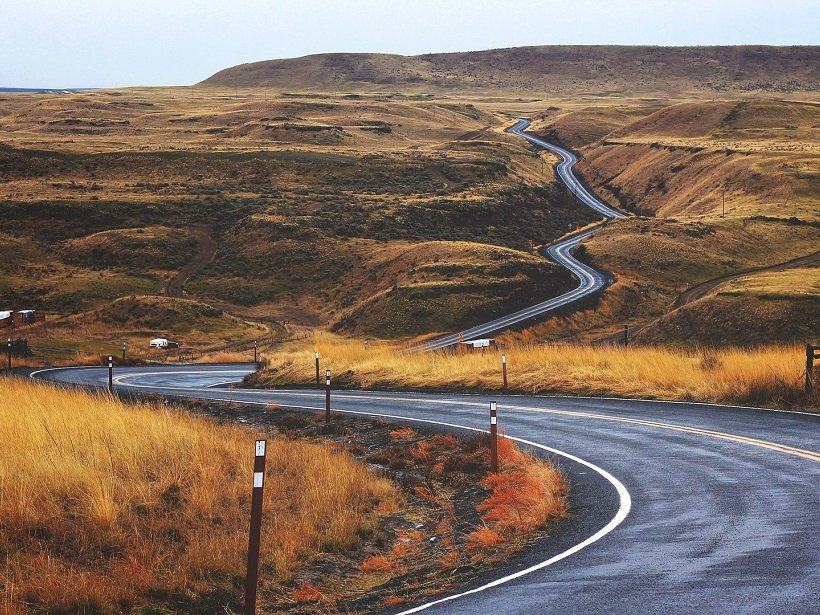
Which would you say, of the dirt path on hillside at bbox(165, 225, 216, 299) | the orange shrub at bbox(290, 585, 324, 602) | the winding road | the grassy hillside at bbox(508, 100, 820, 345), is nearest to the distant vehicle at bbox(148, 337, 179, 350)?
the dirt path on hillside at bbox(165, 225, 216, 299)

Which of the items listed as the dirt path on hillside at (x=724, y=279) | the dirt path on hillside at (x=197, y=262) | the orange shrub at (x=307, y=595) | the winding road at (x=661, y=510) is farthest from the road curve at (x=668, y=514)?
the dirt path on hillside at (x=197, y=262)

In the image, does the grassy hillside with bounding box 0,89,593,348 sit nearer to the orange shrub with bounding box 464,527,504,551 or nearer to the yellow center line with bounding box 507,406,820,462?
the yellow center line with bounding box 507,406,820,462

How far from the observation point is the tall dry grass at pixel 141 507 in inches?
389

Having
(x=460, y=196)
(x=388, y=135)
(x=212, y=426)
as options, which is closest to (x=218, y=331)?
(x=460, y=196)

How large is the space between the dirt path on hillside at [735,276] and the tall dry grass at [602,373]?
126 feet

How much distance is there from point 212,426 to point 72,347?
47.9 m

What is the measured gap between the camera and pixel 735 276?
7994 centimetres

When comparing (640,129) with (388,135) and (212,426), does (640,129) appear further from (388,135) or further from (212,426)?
(212,426)

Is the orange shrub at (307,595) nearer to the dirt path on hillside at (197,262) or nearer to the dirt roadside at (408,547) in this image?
the dirt roadside at (408,547)

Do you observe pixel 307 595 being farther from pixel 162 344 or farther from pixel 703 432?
pixel 162 344

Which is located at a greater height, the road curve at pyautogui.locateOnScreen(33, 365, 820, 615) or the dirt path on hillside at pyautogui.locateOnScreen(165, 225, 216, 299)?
the dirt path on hillside at pyautogui.locateOnScreen(165, 225, 216, 299)

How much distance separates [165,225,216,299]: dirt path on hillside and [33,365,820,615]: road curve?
2556 inches

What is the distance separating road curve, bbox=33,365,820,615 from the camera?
8523mm

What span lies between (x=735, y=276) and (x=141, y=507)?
2896 inches
